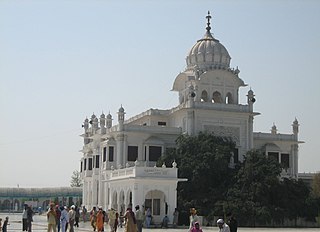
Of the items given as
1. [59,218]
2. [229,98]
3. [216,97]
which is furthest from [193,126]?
[59,218]

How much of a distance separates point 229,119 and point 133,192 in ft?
42.2

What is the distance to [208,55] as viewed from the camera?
50094 millimetres

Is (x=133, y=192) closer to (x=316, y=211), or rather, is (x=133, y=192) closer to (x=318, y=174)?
(x=316, y=211)

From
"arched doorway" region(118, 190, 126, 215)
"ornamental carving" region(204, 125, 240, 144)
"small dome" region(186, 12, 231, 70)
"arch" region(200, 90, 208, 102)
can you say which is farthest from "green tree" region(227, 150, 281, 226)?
"small dome" region(186, 12, 231, 70)

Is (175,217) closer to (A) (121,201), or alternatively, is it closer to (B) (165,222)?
(B) (165,222)

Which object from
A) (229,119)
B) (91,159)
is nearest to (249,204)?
(229,119)

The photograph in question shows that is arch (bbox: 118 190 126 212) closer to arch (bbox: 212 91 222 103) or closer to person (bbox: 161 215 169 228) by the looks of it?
person (bbox: 161 215 169 228)

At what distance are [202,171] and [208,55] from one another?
11154 millimetres

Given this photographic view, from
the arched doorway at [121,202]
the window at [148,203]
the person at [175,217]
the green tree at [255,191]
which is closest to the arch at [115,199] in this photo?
the arched doorway at [121,202]

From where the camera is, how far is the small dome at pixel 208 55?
50156mm

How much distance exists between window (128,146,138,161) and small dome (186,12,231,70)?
8.04 m

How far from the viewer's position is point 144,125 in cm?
4934

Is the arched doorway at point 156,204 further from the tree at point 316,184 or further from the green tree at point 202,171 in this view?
the tree at point 316,184

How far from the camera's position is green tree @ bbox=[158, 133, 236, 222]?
136 ft
